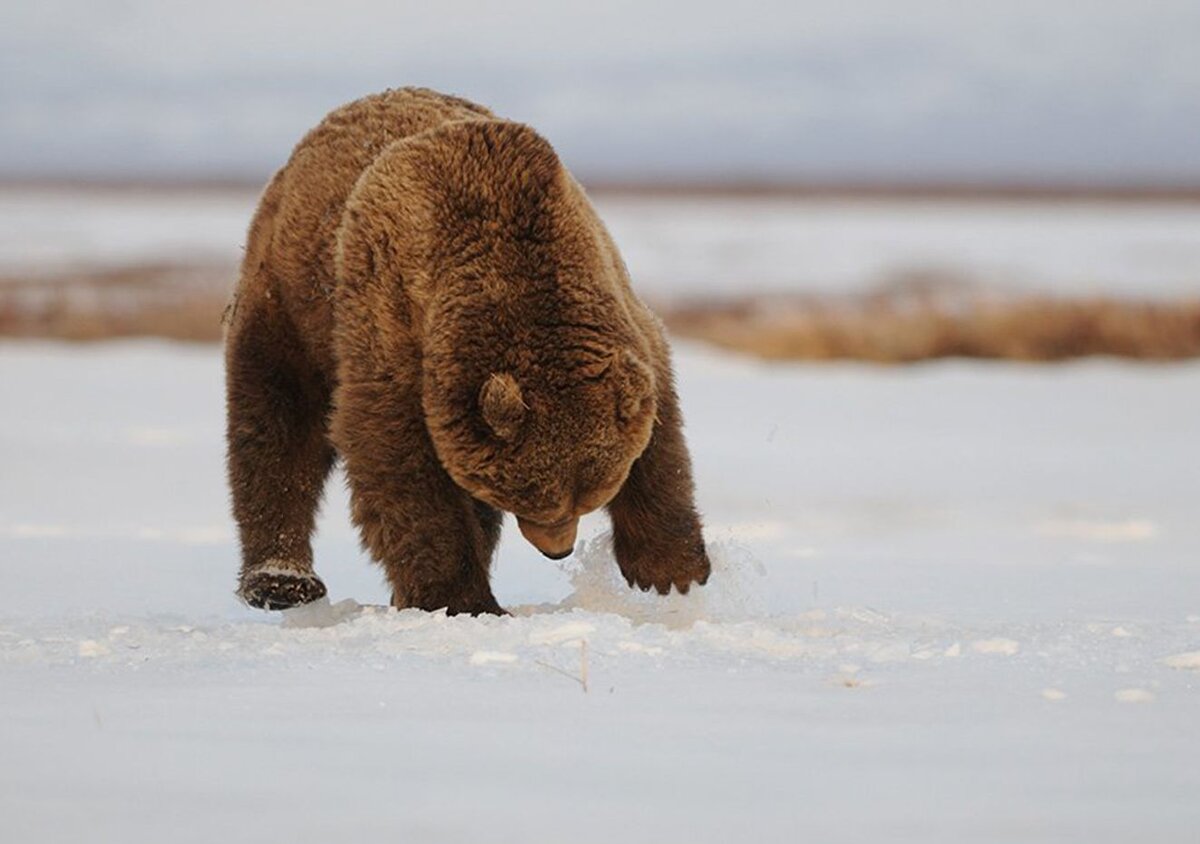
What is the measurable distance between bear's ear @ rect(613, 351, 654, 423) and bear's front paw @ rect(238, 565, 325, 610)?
169 centimetres

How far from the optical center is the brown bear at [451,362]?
5234mm

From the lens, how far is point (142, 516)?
8.80 meters

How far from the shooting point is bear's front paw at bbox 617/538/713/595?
6.04 m

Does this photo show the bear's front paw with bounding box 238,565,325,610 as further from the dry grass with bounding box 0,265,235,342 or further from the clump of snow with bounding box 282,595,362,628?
the dry grass with bounding box 0,265,235,342

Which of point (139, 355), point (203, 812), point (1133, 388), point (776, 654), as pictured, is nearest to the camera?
point (203, 812)

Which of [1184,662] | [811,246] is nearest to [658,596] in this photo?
[1184,662]

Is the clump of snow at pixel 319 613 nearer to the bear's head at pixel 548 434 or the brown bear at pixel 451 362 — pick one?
the brown bear at pixel 451 362

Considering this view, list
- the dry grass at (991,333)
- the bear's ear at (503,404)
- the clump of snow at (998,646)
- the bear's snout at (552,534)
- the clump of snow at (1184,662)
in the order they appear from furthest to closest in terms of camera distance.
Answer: the dry grass at (991,333) → the bear's snout at (552,534) → the bear's ear at (503,404) → the clump of snow at (998,646) → the clump of snow at (1184,662)

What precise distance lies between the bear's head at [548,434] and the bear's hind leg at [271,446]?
1.28m

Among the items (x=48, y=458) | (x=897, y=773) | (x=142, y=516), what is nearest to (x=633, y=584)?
(x=897, y=773)

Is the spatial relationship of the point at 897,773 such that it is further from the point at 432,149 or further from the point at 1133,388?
the point at 1133,388

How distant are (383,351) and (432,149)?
0.72 m

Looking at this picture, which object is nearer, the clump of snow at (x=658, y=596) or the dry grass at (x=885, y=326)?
the clump of snow at (x=658, y=596)

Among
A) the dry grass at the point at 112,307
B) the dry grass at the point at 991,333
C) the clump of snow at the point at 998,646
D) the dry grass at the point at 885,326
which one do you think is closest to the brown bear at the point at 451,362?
the clump of snow at the point at 998,646
